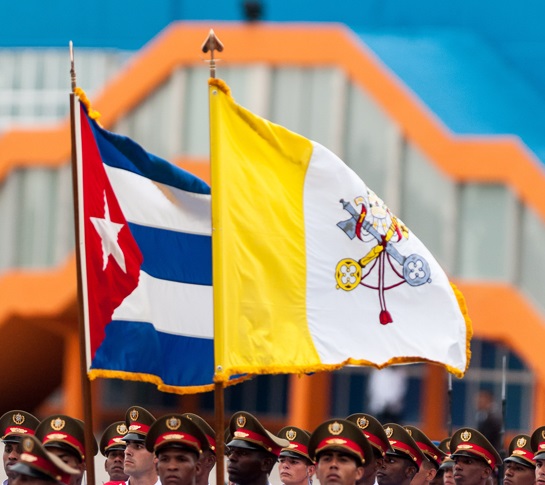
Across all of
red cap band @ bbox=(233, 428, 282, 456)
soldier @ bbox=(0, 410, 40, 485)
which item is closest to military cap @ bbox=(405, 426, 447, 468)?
red cap band @ bbox=(233, 428, 282, 456)

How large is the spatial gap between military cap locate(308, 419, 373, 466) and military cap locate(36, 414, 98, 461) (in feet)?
5.66

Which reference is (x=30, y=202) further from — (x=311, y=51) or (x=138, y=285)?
(x=138, y=285)

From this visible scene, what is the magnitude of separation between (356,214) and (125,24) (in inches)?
1046

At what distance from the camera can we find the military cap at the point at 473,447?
33.3ft

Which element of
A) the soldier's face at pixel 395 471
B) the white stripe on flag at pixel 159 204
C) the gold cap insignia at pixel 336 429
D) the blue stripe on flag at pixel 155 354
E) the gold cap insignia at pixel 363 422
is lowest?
the soldier's face at pixel 395 471

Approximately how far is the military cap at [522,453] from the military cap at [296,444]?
1.24 m

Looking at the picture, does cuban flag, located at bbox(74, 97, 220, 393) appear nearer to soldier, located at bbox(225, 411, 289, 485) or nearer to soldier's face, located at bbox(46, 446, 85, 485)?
soldier, located at bbox(225, 411, 289, 485)

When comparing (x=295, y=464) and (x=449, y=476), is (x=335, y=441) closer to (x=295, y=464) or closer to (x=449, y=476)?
(x=295, y=464)

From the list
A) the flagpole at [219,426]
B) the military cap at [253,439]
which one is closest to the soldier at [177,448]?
the military cap at [253,439]

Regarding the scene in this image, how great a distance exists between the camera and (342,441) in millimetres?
8320

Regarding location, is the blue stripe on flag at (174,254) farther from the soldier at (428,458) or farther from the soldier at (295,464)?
the soldier at (428,458)

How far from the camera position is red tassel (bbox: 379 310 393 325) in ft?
28.3

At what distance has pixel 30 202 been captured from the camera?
27.0 meters

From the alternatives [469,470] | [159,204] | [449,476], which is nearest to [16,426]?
[159,204]
